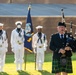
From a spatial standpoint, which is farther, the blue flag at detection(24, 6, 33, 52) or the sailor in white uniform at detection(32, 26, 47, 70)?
the blue flag at detection(24, 6, 33, 52)

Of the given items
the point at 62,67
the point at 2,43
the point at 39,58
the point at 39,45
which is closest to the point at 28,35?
the point at 39,45

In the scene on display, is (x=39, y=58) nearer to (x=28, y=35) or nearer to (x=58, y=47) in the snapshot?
(x=28, y=35)

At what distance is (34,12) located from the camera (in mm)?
27391

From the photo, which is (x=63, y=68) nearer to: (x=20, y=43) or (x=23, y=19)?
(x=20, y=43)

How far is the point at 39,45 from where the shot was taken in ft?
56.5

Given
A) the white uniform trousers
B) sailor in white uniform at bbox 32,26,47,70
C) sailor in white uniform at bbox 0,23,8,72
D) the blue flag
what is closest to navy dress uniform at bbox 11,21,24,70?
the blue flag

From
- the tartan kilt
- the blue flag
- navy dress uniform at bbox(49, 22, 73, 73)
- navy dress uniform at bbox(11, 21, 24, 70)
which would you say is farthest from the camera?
the blue flag

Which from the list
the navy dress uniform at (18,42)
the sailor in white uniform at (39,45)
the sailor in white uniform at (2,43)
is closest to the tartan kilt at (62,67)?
the sailor in white uniform at (2,43)

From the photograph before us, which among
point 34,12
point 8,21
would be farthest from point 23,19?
point 34,12

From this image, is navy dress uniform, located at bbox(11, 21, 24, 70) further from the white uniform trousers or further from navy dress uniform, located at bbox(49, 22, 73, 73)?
navy dress uniform, located at bbox(49, 22, 73, 73)

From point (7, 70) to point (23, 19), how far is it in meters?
8.00

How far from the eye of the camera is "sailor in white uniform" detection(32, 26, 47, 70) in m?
17.0

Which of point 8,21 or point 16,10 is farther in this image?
point 16,10

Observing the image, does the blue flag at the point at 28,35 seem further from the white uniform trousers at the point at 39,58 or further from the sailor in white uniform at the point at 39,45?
the white uniform trousers at the point at 39,58
